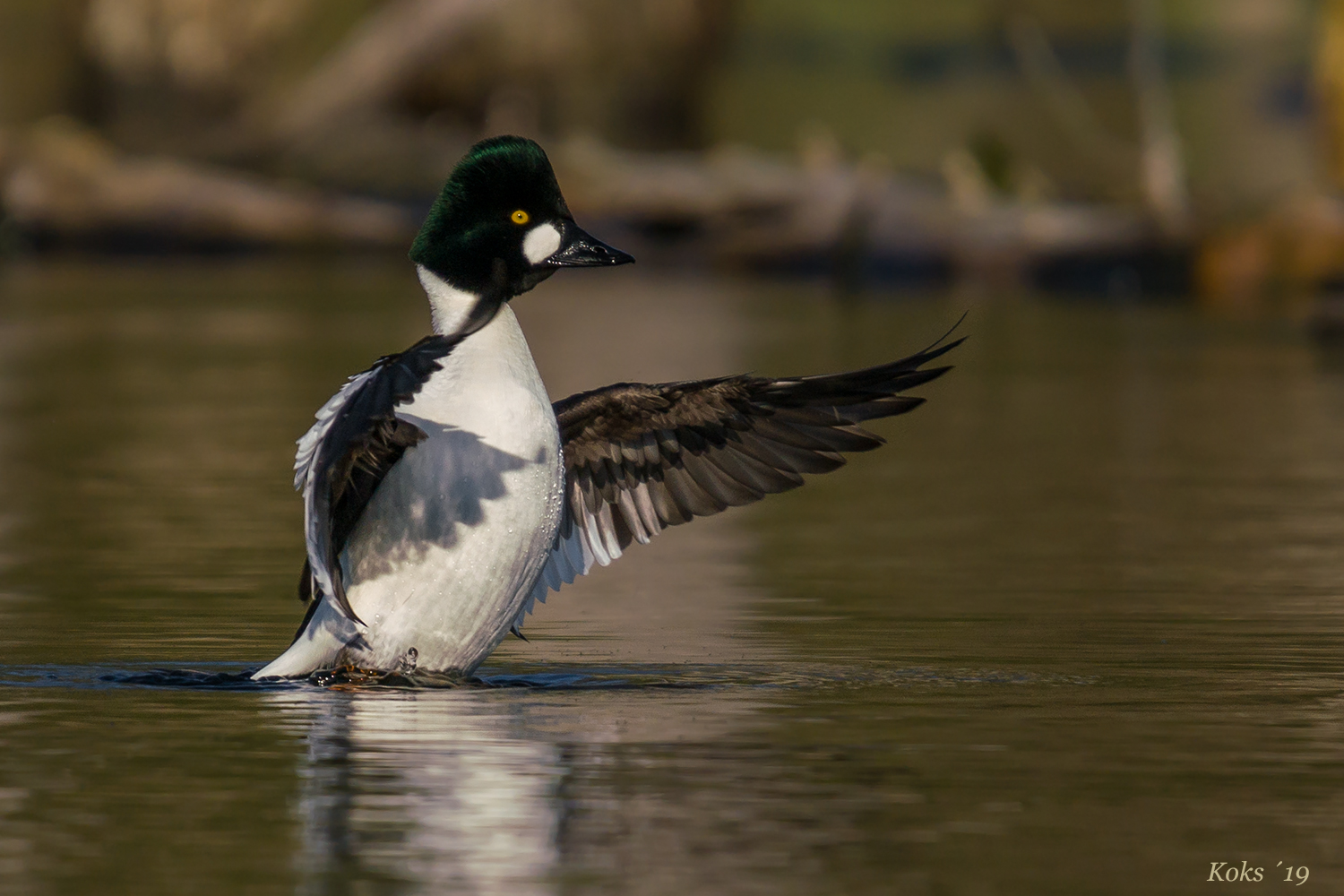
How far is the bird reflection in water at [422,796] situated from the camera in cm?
568

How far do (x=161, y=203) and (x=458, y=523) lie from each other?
32.1 m

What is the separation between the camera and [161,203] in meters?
39.2

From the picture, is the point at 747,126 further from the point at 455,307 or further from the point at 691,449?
the point at 455,307

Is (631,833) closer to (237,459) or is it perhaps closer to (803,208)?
(237,459)

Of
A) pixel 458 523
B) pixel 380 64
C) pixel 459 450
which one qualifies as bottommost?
pixel 458 523

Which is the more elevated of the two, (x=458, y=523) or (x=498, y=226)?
(x=498, y=226)

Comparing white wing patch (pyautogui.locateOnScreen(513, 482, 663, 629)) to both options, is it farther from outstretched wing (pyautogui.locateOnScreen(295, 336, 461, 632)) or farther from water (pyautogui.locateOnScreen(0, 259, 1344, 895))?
outstretched wing (pyautogui.locateOnScreen(295, 336, 461, 632))

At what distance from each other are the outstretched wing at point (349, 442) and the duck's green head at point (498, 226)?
0.41 metres

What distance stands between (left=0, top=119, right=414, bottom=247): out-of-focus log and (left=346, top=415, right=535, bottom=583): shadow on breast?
1238 inches

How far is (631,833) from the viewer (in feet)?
19.9

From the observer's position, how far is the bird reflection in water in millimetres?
5680
